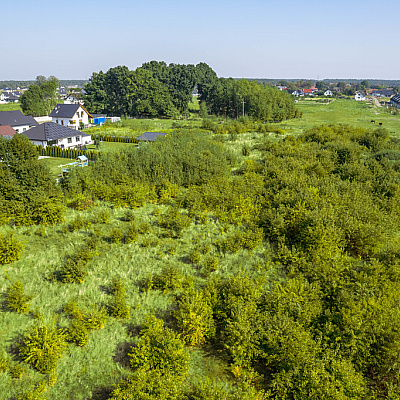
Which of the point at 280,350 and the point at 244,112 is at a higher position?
the point at 244,112

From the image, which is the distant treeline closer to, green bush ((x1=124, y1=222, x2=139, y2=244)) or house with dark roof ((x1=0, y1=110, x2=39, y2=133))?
house with dark roof ((x1=0, y1=110, x2=39, y2=133))

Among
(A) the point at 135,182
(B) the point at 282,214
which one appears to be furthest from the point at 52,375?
(A) the point at 135,182

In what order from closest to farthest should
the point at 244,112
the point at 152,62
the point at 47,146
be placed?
1. the point at 47,146
2. the point at 244,112
3. the point at 152,62

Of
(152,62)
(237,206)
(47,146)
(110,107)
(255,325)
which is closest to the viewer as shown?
(255,325)

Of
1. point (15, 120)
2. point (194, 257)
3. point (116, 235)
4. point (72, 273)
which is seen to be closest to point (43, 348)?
point (72, 273)

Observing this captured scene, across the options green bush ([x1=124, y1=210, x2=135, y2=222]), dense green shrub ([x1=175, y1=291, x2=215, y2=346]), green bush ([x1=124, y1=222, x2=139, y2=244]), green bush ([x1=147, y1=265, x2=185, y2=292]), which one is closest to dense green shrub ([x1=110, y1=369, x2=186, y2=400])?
dense green shrub ([x1=175, y1=291, x2=215, y2=346])

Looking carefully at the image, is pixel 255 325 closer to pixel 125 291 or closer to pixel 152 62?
pixel 125 291
